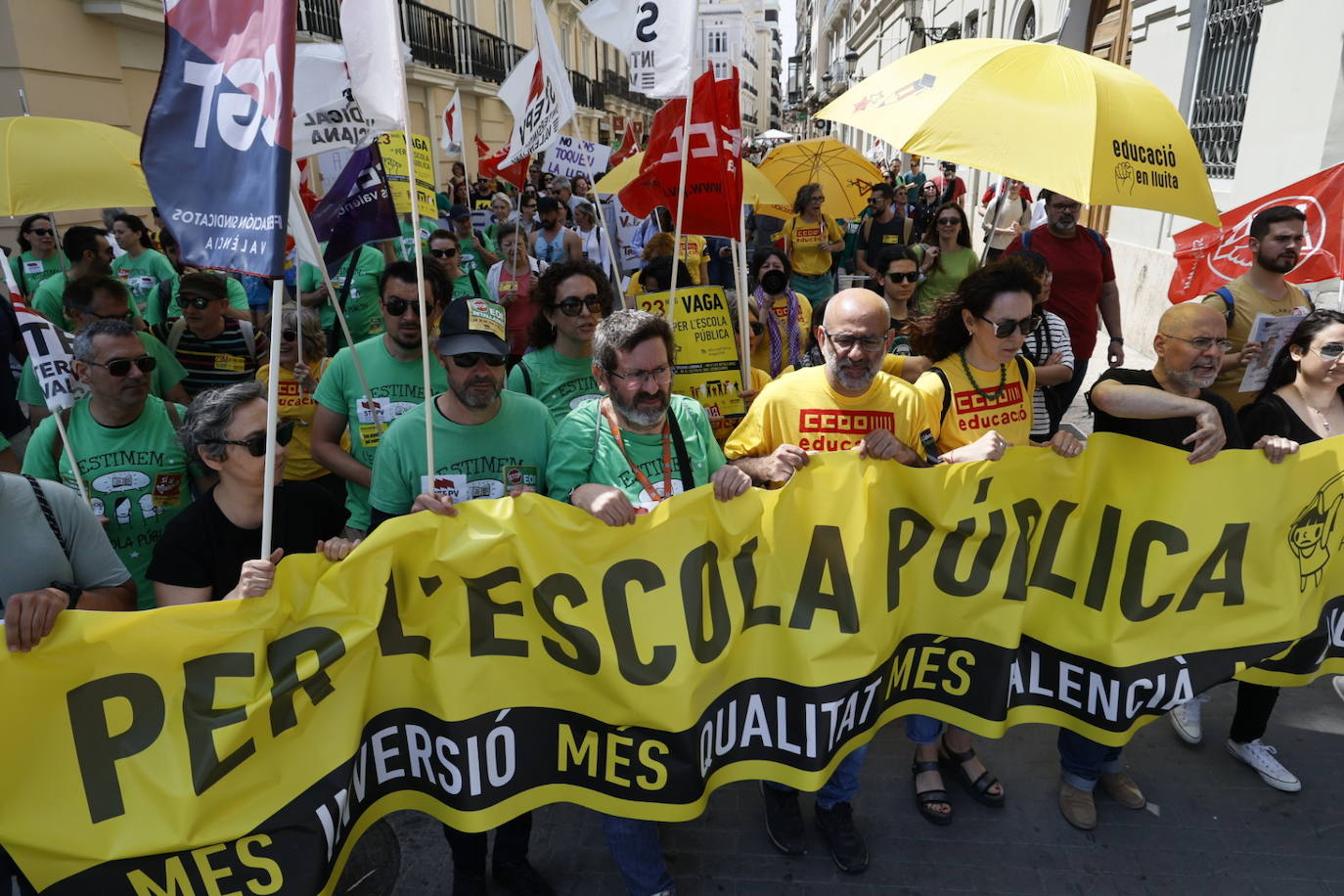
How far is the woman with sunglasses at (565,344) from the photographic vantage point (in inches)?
148

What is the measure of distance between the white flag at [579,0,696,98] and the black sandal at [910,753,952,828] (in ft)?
10.4

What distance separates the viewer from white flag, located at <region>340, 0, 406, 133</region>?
2.81 metres

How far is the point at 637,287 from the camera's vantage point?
A: 21.7ft

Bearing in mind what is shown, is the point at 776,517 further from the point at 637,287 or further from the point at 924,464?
the point at 637,287

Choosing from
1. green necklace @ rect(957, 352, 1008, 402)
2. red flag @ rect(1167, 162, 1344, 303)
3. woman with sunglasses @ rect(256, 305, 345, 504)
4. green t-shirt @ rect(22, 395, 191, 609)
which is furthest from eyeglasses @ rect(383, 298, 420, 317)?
red flag @ rect(1167, 162, 1344, 303)

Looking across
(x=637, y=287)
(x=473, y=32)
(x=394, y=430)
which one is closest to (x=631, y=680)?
(x=394, y=430)

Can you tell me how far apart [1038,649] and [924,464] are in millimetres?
745

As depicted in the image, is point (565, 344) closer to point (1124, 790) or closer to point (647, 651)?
point (647, 651)

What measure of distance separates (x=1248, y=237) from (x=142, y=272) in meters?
8.11

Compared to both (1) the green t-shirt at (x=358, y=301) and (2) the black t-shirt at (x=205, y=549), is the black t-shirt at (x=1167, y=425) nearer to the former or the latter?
(2) the black t-shirt at (x=205, y=549)

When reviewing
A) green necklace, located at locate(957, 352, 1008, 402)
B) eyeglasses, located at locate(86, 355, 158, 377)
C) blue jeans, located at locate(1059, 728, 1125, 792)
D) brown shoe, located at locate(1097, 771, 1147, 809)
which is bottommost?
brown shoe, located at locate(1097, 771, 1147, 809)

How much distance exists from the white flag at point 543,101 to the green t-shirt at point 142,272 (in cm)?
342

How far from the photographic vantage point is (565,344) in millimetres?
3879

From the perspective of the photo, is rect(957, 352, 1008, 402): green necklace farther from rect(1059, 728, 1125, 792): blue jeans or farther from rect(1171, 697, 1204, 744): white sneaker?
rect(1171, 697, 1204, 744): white sneaker
